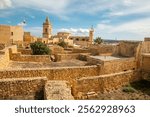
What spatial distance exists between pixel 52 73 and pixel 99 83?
2829mm

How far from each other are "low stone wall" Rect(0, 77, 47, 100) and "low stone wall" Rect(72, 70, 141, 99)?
7.56 feet

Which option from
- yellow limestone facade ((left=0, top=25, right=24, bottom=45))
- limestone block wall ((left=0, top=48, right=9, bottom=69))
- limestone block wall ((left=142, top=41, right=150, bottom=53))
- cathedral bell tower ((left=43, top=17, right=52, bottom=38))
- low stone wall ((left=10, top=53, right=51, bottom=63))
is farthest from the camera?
cathedral bell tower ((left=43, top=17, right=52, bottom=38))

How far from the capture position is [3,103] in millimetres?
5016

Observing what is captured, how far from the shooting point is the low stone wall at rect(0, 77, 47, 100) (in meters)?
7.09

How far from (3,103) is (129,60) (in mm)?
11907

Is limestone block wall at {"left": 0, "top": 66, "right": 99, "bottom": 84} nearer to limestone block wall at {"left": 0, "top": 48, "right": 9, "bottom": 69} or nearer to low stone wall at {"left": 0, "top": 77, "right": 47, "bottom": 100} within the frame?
limestone block wall at {"left": 0, "top": 48, "right": 9, "bottom": 69}

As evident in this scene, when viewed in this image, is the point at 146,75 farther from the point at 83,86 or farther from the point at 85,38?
the point at 85,38

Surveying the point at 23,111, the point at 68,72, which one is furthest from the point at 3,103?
the point at 68,72

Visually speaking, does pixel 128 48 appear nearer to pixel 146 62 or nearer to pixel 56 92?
pixel 146 62

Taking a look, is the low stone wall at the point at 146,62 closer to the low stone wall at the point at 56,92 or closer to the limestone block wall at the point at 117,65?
the limestone block wall at the point at 117,65

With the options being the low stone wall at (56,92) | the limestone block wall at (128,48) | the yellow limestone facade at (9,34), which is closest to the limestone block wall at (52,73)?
the low stone wall at (56,92)

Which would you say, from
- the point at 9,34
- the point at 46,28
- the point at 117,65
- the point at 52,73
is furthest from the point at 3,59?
the point at 46,28

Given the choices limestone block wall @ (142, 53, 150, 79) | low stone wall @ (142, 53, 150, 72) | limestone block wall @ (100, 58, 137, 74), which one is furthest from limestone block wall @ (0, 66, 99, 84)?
low stone wall @ (142, 53, 150, 72)

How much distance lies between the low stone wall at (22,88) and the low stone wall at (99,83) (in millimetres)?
2303
